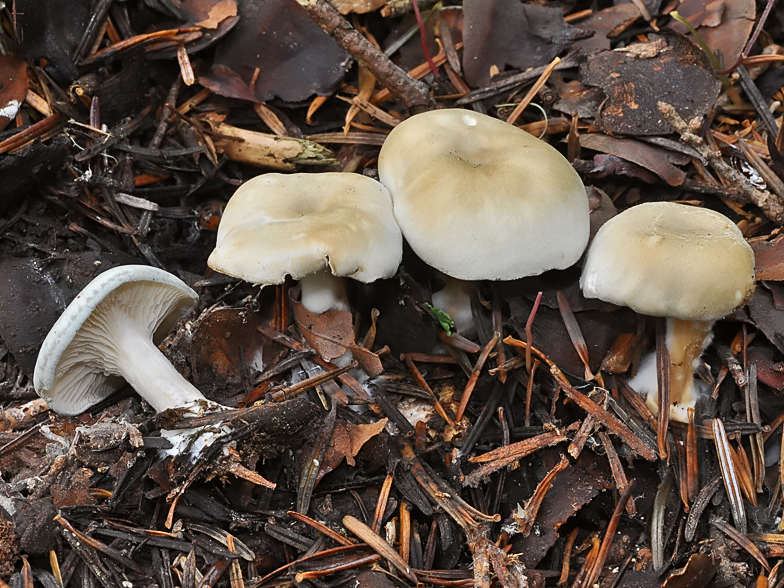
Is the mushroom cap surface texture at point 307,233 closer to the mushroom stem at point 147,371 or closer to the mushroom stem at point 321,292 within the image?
the mushroom stem at point 321,292

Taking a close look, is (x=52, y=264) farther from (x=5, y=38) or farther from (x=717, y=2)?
(x=717, y=2)

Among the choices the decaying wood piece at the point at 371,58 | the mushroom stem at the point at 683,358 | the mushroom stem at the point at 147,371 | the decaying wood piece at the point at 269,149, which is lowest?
the mushroom stem at the point at 683,358

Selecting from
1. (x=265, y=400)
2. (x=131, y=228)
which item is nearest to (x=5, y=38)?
(x=131, y=228)

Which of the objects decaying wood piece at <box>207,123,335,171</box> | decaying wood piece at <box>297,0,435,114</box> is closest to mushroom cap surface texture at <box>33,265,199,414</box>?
decaying wood piece at <box>207,123,335,171</box>

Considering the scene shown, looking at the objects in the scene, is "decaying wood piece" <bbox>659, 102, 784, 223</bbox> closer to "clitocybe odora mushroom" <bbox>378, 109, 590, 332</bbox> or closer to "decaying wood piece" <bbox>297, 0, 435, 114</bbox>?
"clitocybe odora mushroom" <bbox>378, 109, 590, 332</bbox>

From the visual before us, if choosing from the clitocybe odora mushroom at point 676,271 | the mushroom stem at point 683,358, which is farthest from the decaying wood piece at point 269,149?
the mushroom stem at point 683,358

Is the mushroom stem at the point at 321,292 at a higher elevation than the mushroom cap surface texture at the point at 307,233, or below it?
below
